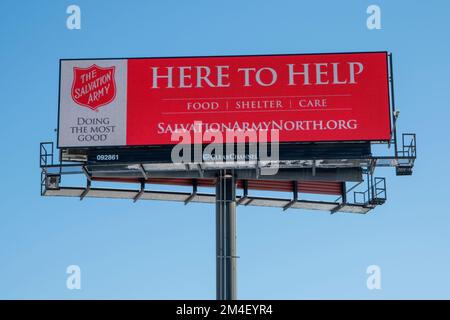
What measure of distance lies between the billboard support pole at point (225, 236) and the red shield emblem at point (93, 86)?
5800mm

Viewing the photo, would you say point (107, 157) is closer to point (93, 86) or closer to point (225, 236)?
point (93, 86)

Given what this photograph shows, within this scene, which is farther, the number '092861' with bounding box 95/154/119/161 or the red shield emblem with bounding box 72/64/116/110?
the red shield emblem with bounding box 72/64/116/110

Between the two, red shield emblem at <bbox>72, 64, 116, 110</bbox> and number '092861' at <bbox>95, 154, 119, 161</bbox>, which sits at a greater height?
red shield emblem at <bbox>72, 64, 116, 110</bbox>

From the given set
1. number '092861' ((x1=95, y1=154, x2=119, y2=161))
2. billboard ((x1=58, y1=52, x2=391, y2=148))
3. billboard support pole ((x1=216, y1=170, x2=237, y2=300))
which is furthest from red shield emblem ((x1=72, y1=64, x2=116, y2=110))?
billboard support pole ((x1=216, y1=170, x2=237, y2=300))

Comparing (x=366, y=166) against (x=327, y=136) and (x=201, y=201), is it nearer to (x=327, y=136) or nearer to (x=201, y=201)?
(x=327, y=136)

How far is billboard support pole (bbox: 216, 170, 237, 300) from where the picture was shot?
3675 centimetres

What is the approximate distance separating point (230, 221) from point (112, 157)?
5.50 metres

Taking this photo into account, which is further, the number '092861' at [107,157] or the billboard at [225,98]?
the number '092861' at [107,157]

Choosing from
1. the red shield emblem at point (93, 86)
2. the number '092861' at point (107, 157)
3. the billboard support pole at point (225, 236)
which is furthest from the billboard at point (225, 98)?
the billboard support pole at point (225, 236)

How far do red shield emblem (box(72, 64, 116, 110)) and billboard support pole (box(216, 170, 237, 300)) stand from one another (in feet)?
19.0

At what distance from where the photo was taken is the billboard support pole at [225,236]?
36.8 meters

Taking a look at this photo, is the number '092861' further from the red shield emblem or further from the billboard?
the red shield emblem

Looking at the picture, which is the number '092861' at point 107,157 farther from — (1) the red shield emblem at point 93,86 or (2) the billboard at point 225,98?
(1) the red shield emblem at point 93,86
